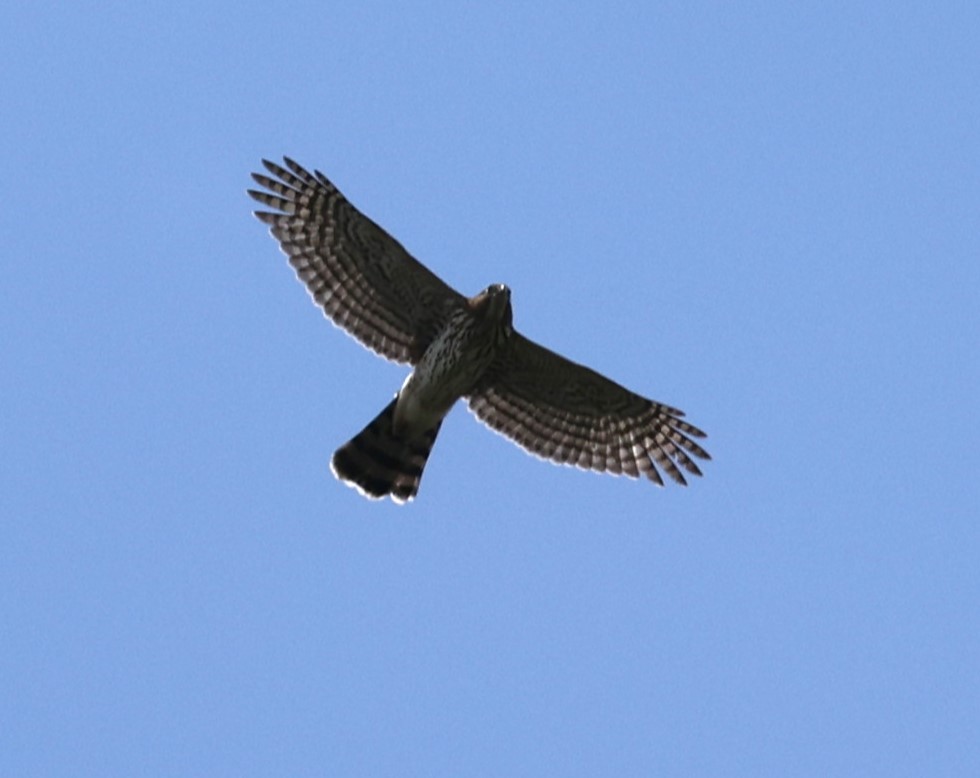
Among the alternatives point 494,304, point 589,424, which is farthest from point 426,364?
point 589,424

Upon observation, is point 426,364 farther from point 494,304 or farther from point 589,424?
point 589,424

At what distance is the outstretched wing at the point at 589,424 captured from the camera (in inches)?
Result: 772

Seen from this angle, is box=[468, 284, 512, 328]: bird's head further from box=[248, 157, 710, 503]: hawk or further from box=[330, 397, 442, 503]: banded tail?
box=[330, 397, 442, 503]: banded tail

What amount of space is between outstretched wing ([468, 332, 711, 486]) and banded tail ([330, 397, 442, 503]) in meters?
0.78

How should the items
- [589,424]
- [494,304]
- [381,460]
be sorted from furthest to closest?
[589,424] < [381,460] < [494,304]

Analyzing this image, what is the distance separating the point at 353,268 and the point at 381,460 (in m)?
1.81

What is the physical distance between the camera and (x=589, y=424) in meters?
19.9

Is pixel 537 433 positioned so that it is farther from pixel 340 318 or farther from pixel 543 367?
pixel 340 318

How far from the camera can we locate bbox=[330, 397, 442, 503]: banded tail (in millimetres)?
19156

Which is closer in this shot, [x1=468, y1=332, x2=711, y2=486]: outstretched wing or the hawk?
the hawk

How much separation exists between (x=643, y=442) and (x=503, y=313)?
2.30 meters

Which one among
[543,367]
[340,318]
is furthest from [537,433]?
[340,318]

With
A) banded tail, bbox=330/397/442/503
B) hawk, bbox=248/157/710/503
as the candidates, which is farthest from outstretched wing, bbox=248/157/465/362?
banded tail, bbox=330/397/442/503

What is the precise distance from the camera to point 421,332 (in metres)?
19.1
